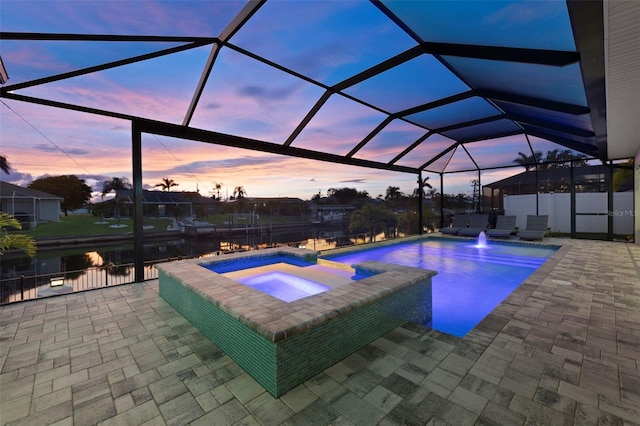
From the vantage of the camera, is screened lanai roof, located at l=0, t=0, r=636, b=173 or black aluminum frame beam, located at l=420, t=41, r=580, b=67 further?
black aluminum frame beam, located at l=420, t=41, r=580, b=67

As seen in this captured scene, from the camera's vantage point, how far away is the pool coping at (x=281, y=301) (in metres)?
2.38

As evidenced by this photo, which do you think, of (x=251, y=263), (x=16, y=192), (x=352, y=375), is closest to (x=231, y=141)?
(x=251, y=263)

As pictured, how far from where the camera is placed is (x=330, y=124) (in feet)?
23.7

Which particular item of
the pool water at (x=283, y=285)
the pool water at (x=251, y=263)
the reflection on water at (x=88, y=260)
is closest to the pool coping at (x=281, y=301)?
the pool water at (x=251, y=263)

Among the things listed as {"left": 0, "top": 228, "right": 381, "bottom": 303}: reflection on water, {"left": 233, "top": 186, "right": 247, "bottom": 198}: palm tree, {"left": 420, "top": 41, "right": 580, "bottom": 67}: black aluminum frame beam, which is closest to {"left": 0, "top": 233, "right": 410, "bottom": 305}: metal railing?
{"left": 0, "top": 228, "right": 381, "bottom": 303}: reflection on water

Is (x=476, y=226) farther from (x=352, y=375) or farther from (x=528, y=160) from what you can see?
(x=352, y=375)

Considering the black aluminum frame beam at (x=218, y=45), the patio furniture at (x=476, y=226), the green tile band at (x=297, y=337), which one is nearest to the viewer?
the green tile band at (x=297, y=337)

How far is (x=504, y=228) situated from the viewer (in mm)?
11438

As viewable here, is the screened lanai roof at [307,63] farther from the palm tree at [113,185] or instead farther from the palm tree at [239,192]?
the palm tree at [239,192]

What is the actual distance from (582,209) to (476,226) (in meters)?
5.60

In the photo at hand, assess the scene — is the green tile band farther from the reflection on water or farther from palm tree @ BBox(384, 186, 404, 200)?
palm tree @ BBox(384, 186, 404, 200)

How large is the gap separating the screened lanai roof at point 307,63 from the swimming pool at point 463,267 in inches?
143

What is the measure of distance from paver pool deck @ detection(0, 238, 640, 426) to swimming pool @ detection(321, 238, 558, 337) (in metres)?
1.10

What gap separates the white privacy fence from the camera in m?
11.5
